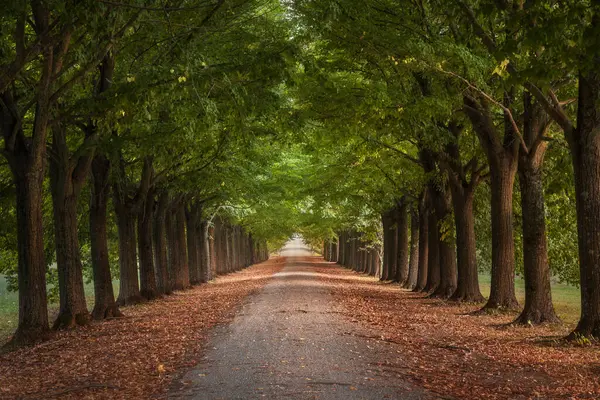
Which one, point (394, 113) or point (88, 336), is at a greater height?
point (394, 113)

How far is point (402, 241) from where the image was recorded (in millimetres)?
34344

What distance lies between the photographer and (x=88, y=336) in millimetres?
14297

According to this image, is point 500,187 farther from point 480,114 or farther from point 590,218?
point 590,218

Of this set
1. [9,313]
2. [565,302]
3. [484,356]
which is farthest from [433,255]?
[9,313]

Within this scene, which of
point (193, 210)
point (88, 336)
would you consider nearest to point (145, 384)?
point (88, 336)

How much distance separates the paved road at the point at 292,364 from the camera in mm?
7879

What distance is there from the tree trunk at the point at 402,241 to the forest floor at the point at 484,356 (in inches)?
608

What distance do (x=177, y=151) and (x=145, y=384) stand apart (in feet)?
37.4

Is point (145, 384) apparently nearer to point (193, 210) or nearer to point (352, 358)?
point (352, 358)

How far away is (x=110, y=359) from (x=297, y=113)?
7849 millimetres

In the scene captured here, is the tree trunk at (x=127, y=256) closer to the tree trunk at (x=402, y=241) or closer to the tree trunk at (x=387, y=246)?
the tree trunk at (x=402, y=241)

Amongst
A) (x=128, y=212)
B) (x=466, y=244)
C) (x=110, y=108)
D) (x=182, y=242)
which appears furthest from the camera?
(x=182, y=242)

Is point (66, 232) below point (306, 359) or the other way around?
the other way around

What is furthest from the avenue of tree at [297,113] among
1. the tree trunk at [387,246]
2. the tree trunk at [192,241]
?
the tree trunk at [387,246]
